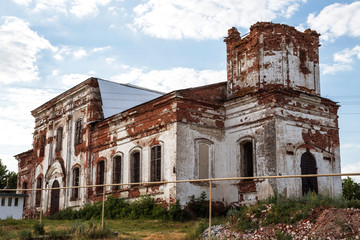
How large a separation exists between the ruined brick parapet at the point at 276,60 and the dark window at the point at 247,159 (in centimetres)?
259

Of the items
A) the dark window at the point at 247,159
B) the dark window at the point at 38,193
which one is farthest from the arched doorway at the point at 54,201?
the dark window at the point at 247,159

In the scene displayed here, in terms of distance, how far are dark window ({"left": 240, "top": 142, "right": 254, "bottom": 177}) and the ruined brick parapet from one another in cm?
259

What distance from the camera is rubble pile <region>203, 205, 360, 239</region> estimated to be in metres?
10.2

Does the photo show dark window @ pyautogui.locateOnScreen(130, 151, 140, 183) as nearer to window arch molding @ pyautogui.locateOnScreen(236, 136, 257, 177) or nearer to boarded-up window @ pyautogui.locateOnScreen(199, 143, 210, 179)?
boarded-up window @ pyautogui.locateOnScreen(199, 143, 210, 179)

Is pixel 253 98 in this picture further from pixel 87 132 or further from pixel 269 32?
pixel 87 132

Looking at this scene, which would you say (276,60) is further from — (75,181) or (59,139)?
(59,139)

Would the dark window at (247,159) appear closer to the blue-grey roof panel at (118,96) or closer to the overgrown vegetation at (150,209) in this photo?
the overgrown vegetation at (150,209)

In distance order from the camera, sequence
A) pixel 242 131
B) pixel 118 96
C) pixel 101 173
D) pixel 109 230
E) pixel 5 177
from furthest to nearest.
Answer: pixel 5 177 < pixel 118 96 < pixel 101 173 < pixel 242 131 < pixel 109 230

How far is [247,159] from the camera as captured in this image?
20203 mm

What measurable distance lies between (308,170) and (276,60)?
523cm

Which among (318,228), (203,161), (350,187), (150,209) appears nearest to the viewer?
(318,228)

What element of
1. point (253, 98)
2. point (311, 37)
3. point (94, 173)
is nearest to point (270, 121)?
point (253, 98)

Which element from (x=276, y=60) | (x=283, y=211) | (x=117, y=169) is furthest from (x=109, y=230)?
(x=276, y=60)

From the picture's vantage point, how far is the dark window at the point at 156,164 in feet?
68.6
